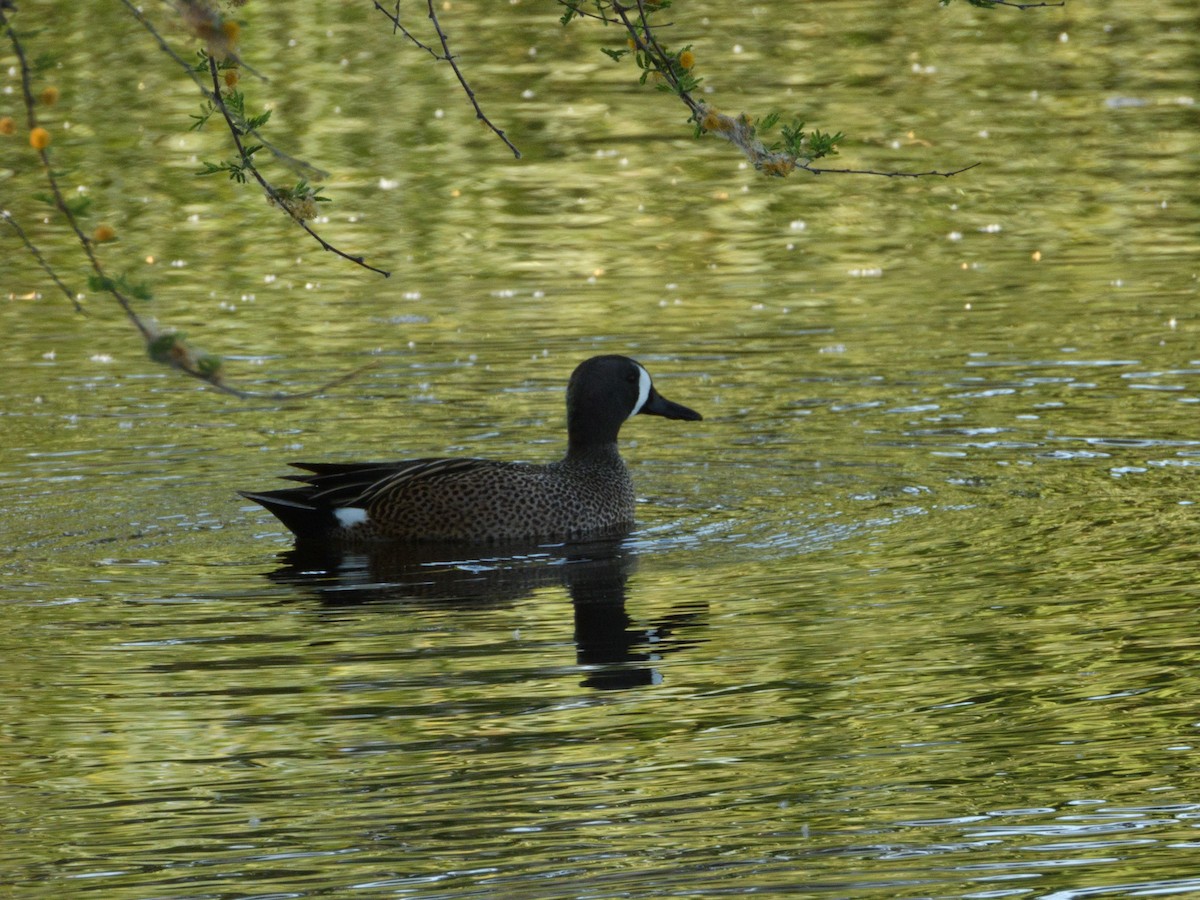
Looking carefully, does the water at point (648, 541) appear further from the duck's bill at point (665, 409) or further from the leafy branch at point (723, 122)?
the leafy branch at point (723, 122)

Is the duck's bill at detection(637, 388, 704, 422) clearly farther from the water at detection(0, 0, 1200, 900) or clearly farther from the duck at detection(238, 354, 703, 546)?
the duck at detection(238, 354, 703, 546)

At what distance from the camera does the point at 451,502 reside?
1043 centimetres

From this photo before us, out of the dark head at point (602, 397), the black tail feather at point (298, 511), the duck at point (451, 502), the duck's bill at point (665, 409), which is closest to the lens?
the black tail feather at point (298, 511)

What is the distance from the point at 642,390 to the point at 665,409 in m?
0.19

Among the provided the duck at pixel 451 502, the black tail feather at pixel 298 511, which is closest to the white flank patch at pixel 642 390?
the duck at pixel 451 502

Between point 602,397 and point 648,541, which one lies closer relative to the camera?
point 648,541

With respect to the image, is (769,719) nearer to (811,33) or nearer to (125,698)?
(125,698)

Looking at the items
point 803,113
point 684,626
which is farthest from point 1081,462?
point 803,113

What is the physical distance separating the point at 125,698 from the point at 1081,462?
5.17m

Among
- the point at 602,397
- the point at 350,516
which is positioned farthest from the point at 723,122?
the point at 602,397

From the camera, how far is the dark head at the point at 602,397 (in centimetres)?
1105

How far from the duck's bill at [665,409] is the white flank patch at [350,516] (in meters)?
1.61

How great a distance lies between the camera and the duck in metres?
10.4

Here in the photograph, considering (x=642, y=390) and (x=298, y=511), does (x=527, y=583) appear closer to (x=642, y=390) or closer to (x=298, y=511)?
(x=298, y=511)
